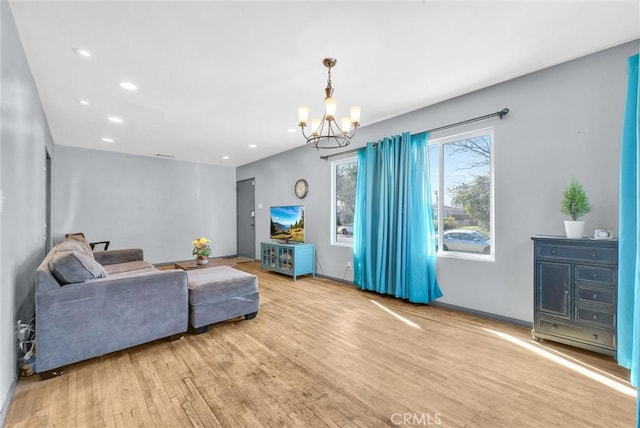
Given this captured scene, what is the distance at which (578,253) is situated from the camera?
7.44 feet

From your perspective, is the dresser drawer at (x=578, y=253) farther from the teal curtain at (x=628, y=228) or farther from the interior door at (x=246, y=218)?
the interior door at (x=246, y=218)

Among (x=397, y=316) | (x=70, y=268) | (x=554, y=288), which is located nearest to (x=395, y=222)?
(x=397, y=316)

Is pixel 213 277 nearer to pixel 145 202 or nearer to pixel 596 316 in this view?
pixel 596 316

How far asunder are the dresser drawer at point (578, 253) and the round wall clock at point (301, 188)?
3.78m

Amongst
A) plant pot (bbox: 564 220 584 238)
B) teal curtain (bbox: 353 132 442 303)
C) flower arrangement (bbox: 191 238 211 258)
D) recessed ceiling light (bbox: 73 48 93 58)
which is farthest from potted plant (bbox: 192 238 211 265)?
plant pot (bbox: 564 220 584 238)

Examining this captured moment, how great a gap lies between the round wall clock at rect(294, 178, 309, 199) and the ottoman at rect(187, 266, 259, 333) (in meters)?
2.55

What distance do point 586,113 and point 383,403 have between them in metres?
3.01

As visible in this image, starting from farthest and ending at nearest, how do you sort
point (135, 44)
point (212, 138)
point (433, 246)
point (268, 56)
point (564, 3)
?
1. point (212, 138)
2. point (433, 246)
3. point (268, 56)
4. point (135, 44)
5. point (564, 3)

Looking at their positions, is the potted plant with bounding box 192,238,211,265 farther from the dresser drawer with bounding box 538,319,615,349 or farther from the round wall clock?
the dresser drawer with bounding box 538,319,615,349

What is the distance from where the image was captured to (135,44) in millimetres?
2197

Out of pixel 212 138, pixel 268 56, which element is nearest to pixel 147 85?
pixel 268 56

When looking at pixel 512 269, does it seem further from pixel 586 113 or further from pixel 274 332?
pixel 274 332

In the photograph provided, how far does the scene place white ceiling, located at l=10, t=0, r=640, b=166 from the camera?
186 centimetres

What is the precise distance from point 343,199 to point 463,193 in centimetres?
200
